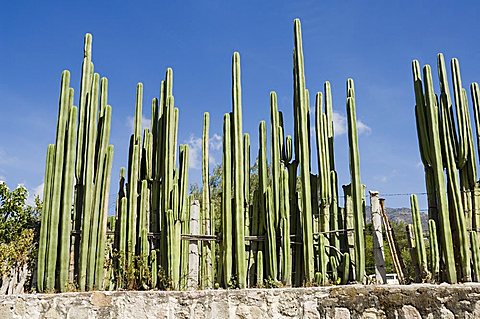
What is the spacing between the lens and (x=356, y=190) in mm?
6410

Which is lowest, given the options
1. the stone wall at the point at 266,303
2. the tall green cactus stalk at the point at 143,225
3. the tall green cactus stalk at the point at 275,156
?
the stone wall at the point at 266,303

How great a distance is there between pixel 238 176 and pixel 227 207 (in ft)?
1.55

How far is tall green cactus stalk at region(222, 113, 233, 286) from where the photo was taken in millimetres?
6323

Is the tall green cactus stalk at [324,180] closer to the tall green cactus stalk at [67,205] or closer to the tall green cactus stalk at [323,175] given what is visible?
the tall green cactus stalk at [323,175]

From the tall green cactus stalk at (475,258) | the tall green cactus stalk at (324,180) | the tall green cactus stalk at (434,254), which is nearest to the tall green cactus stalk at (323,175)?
the tall green cactus stalk at (324,180)

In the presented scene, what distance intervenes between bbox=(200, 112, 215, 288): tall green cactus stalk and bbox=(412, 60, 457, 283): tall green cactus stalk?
9.77ft

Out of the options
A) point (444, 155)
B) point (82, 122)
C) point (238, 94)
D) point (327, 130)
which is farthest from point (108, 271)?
point (444, 155)

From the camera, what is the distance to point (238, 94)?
7.00 metres

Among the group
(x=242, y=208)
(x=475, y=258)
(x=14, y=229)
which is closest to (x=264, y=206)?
(x=242, y=208)

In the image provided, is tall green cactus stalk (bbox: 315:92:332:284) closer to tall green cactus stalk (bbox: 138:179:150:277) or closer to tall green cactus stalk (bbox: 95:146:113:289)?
tall green cactus stalk (bbox: 138:179:150:277)

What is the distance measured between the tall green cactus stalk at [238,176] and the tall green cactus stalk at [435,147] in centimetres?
234

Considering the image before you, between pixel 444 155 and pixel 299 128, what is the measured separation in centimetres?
189

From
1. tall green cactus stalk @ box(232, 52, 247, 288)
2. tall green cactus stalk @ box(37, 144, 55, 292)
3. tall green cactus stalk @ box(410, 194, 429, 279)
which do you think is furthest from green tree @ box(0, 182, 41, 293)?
tall green cactus stalk @ box(410, 194, 429, 279)

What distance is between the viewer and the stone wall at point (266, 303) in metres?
4.97
